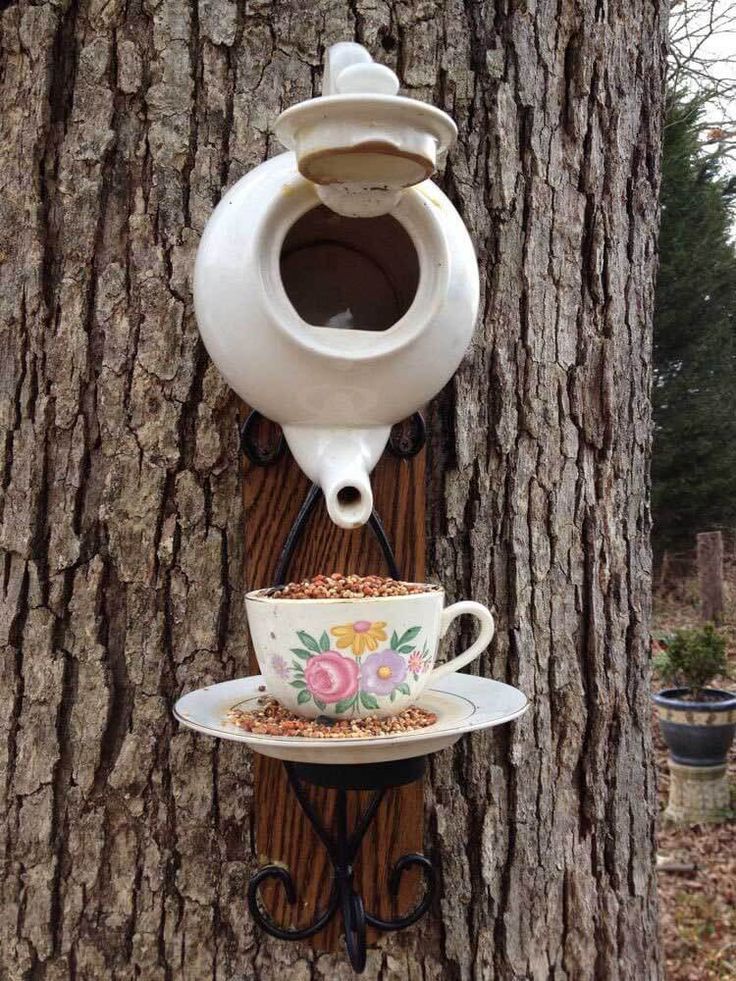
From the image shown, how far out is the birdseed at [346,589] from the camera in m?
0.96

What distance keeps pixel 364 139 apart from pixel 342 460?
1.08 feet

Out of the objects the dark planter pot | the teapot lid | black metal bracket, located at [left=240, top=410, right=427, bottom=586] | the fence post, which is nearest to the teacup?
black metal bracket, located at [left=240, top=410, right=427, bottom=586]

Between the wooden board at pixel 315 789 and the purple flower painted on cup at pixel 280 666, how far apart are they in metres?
0.20

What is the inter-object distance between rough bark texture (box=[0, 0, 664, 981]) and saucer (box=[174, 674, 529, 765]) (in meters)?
0.10

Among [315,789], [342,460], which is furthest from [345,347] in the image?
[315,789]

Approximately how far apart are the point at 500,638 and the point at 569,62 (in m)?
0.78

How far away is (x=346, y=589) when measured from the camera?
96cm

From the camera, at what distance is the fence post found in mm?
5648

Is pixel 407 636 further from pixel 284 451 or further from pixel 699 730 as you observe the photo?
pixel 699 730

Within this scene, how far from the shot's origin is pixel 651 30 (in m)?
1.35

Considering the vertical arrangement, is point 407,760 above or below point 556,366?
below

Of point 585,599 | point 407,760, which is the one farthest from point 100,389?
point 585,599

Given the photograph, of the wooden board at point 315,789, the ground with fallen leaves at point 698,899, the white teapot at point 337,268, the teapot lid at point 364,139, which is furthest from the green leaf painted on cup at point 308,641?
the ground with fallen leaves at point 698,899

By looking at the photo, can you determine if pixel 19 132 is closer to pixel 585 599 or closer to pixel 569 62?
pixel 569 62
